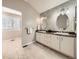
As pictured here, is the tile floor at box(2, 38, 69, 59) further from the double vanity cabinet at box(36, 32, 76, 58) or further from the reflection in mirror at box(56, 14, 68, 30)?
the reflection in mirror at box(56, 14, 68, 30)

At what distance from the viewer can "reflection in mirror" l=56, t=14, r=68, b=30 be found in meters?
3.69

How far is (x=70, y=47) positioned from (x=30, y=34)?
123 inches

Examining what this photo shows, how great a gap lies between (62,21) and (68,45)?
1.58m

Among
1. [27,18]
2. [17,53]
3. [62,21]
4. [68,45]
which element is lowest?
[17,53]

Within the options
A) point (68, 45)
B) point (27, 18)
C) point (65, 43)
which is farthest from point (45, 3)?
point (68, 45)

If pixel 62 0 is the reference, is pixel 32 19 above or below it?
below

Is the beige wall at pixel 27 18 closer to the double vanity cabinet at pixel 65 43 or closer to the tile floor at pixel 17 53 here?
the tile floor at pixel 17 53

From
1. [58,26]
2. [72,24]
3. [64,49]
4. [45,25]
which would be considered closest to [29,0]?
[45,25]

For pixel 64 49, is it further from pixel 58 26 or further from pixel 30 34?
pixel 30 34

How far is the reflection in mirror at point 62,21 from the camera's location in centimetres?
369

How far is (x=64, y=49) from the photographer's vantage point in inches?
112

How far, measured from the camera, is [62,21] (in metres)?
3.93

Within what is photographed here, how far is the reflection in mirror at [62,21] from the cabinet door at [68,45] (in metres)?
1.07

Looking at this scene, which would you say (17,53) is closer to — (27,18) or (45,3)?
(27,18)
